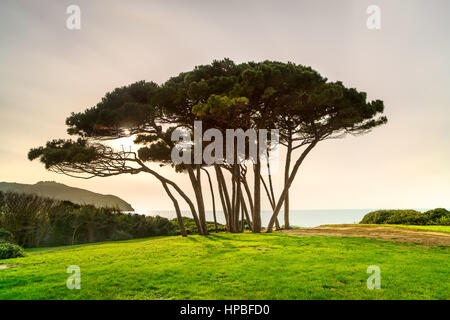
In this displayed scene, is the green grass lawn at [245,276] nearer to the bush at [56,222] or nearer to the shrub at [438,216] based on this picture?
the bush at [56,222]

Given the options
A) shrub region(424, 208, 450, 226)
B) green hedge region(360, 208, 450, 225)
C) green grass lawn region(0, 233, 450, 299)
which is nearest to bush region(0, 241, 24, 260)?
green grass lawn region(0, 233, 450, 299)

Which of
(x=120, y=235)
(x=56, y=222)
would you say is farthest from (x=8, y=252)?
(x=120, y=235)

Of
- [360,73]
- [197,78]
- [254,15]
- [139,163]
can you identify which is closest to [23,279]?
[139,163]

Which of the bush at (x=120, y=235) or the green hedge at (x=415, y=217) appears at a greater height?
the green hedge at (x=415, y=217)

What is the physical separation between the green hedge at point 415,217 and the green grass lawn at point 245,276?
13.4 metres

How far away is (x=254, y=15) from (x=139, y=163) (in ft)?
31.8

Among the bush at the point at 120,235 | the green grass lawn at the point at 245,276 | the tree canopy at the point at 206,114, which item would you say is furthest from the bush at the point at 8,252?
the bush at the point at 120,235

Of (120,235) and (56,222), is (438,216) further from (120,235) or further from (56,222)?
(56,222)

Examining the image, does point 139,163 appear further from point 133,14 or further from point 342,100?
point 342,100

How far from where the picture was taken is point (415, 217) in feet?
66.7

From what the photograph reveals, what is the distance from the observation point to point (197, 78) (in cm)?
1480

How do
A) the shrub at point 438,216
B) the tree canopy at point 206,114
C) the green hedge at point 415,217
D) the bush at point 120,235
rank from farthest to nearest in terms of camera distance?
1. the green hedge at point 415,217
2. the shrub at point 438,216
3. the bush at point 120,235
4. the tree canopy at point 206,114

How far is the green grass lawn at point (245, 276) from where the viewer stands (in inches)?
189

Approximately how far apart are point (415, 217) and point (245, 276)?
66.5 feet
